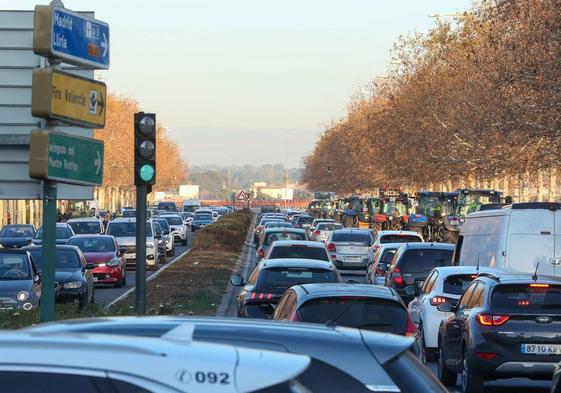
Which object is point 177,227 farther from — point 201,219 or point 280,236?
point 280,236

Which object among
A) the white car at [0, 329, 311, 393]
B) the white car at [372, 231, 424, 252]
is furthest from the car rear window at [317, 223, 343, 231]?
the white car at [0, 329, 311, 393]

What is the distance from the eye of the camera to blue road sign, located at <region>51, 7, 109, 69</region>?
411 inches

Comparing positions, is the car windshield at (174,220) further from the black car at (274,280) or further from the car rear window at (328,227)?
the black car at (274,280)

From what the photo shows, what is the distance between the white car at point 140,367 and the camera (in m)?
3.76

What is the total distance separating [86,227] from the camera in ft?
153

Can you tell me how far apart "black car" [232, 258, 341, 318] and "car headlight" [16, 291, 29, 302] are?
4923 mm

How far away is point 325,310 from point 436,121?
2263 inches

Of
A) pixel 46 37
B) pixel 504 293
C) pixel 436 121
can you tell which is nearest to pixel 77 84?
pixel 46 37

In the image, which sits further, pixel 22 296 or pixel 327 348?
pixel 22 296

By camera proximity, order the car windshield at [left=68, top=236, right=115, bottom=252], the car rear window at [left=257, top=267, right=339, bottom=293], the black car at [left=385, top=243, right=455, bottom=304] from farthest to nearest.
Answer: the car windshield at [left=68, top=236, right=115, bottom=252] < the black car at [left=385, top=243, right=455, bottom=304] < the car rear window at [left=257, top=267, right=339, bottom=293]

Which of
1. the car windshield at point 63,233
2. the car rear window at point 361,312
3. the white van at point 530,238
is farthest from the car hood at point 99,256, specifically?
the car rear window at point 361,312

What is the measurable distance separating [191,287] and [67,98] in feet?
70.8

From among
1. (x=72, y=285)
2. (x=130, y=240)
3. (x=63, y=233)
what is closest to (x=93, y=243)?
(x=63, y=233)

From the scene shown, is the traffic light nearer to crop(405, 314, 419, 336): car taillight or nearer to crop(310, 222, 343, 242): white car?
crop(405, 314, 419, 336): car taillight
